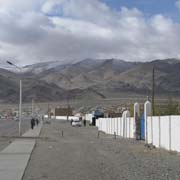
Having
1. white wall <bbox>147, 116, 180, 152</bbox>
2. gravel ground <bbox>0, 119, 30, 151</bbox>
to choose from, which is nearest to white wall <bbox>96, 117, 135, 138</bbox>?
white wall <bbox>147, 116, 180, 152</bbox>

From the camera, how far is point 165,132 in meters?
33.0

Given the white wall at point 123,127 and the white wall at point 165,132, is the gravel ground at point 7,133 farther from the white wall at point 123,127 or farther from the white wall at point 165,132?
the white wall at point 123,127

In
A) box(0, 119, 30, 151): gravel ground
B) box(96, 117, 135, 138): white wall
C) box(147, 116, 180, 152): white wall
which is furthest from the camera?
box(96, 117, 135, 138): white wall

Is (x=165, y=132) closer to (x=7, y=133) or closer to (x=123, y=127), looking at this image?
(x=123, y=127)

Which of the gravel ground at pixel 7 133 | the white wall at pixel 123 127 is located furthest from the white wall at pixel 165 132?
→ the white wall at pixel 123 127

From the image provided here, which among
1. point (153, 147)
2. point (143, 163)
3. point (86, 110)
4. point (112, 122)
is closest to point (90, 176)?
point (143, 163)

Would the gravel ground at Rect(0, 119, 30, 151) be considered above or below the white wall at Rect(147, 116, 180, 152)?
below

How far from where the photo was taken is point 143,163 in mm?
23531

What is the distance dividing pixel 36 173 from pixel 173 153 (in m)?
12.3

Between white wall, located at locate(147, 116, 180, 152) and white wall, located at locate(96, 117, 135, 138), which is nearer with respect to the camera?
white wall, located at locate(147, 116, 180, 152)

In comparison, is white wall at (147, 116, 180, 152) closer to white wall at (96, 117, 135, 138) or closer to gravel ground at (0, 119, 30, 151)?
gravel ground at (0, 119, 30, 151)

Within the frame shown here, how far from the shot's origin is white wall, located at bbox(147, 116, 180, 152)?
29952 mm

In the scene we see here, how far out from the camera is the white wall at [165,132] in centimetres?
2995

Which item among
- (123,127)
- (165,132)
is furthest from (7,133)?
(165,132)
